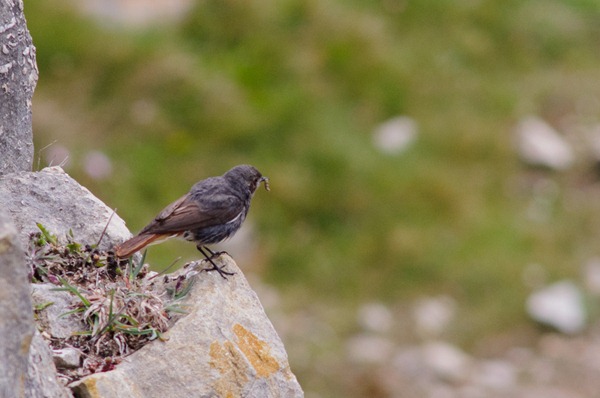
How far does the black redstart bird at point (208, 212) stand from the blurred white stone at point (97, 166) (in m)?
5.49

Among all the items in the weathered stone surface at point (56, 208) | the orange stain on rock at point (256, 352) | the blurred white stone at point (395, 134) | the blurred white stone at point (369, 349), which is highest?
the blurred white stone at point (395, 134)

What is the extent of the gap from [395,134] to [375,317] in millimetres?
3310

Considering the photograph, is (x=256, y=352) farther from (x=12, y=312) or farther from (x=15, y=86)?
(x=15, y=86)

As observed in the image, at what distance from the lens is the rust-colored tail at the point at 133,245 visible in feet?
18.0

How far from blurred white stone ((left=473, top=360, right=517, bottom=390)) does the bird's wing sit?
253 inches

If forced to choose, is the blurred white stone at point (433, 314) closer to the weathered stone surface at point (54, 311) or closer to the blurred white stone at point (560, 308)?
the blurred white stone at point (560, 308)

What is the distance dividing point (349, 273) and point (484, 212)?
233 cm

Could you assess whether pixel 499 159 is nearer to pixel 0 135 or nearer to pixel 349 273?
pixel 349 273

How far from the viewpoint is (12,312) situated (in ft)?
12.6

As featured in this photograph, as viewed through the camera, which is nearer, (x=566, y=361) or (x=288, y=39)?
(x=566, y=361)

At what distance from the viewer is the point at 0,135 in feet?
19.3

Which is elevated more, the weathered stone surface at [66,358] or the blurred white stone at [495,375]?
the blurred white stone at [495,375]

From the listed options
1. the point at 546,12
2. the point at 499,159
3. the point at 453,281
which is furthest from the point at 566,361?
the point at 546,12

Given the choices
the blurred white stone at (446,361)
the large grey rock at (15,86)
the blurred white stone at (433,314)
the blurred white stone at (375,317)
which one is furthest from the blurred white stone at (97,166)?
the large grey rock at (15,86)
